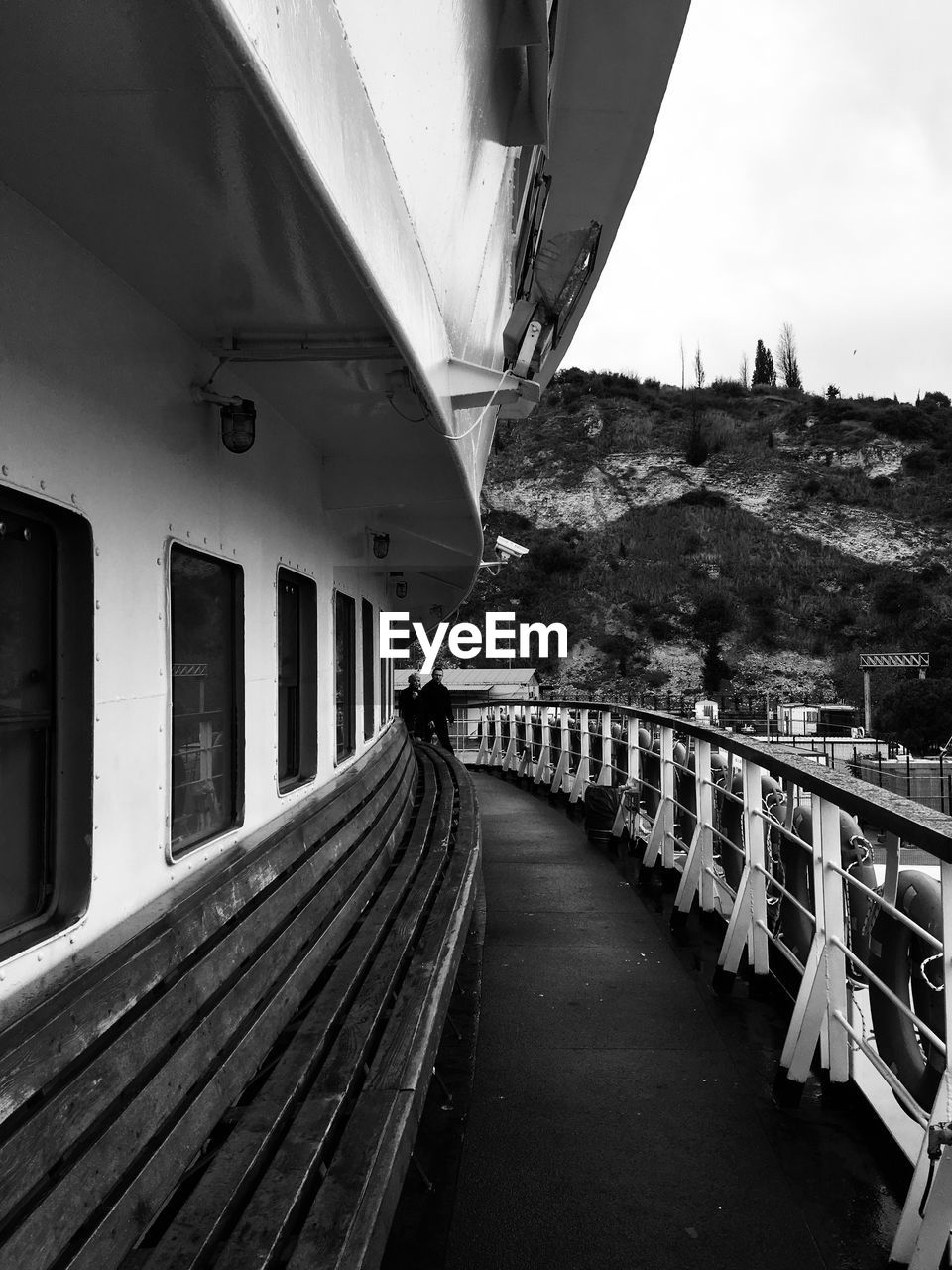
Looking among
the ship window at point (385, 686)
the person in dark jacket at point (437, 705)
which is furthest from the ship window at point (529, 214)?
the person in dark jacket at point (437, 705)

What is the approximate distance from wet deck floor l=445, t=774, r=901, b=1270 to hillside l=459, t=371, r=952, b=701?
147ft

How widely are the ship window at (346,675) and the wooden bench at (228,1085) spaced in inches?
125

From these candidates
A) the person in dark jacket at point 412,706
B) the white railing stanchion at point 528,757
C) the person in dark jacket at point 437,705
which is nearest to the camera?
the white railing stanchion at point 528,757

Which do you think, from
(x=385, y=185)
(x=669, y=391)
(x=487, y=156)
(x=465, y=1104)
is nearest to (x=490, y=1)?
(x=487, y=156)

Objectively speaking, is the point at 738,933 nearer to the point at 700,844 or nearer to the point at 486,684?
the point at 700,844

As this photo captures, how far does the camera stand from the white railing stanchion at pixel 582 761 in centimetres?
927

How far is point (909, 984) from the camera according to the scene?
8.78 feet

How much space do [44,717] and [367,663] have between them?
6143 millimetres

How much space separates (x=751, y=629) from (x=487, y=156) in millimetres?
52185

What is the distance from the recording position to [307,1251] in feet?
5.51

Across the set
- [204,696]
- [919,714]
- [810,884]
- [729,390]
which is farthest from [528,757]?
[729,390]

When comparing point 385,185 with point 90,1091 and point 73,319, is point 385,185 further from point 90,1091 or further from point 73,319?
point 90,1091

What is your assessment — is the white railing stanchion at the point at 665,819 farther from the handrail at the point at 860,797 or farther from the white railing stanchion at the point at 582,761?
the white railing stanchion at the point at 582,761

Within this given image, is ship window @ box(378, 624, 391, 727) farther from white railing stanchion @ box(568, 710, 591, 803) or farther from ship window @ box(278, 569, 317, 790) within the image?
ship window @ box(278, 569, 317, 790)
